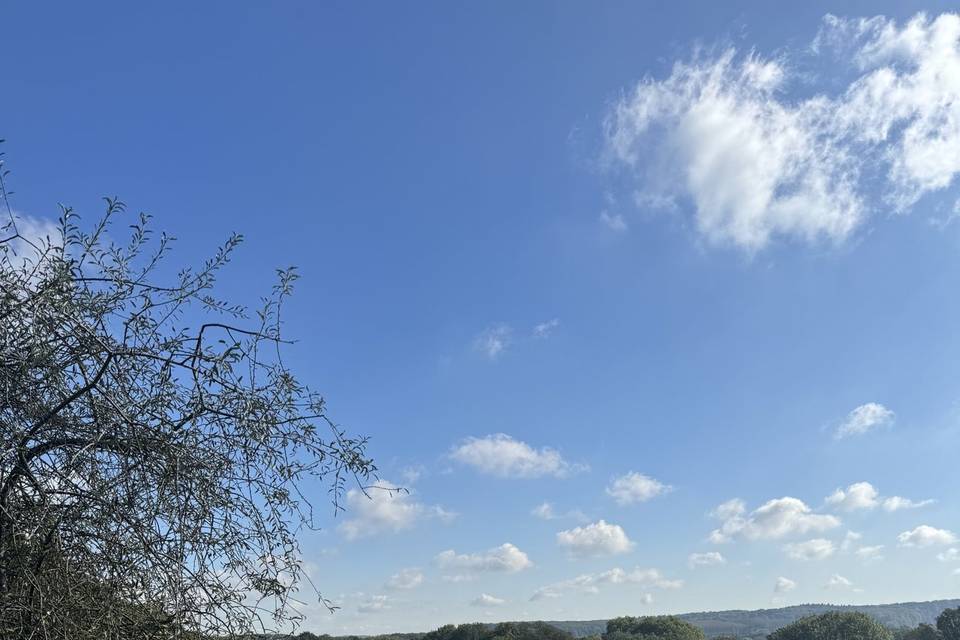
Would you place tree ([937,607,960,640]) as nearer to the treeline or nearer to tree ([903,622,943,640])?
the treeline

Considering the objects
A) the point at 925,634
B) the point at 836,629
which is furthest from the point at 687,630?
the point at 925,634

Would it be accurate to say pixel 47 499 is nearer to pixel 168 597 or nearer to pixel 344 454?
pixel 168 597

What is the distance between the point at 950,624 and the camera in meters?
90.7

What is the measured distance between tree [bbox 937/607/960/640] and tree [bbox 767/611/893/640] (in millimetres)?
6380

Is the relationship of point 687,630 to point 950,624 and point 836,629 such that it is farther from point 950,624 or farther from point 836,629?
point 950,624

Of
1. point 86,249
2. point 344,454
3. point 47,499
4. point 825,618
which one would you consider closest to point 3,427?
point 47,499

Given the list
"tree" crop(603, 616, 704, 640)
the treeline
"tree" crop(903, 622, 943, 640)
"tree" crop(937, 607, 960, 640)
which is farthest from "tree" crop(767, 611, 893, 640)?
"tree" crop(603, 616, 704, 640)

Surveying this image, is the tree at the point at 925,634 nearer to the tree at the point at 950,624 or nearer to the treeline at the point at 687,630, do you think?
the treeline at the point at 687,630

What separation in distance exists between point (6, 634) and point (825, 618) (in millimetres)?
110193

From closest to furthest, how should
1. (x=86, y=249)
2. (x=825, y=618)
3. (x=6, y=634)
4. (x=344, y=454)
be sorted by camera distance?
(x=6, y=634) < (x=86, y=249) < (x=344, y=454) < (x=825, y=618)

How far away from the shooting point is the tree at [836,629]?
90.8 m

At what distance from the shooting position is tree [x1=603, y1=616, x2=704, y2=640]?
97000mm

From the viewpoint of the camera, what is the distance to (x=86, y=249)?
4906 mm

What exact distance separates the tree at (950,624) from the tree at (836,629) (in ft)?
20.9
